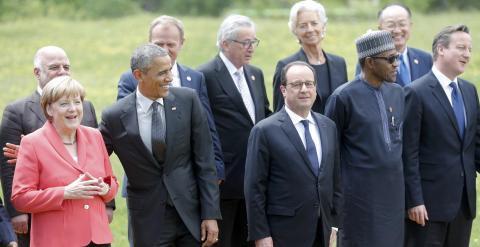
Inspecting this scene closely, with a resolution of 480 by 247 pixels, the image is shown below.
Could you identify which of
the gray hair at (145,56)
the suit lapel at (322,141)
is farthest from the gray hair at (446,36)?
the gray hair at (145,56)

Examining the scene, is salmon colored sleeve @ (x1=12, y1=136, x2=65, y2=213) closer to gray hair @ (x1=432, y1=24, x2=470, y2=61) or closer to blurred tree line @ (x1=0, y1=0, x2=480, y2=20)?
→ gray hair @ (x1=432, y1=24, x2=470, y2=61)

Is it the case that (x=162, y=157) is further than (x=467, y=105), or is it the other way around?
(x=467, y=105)

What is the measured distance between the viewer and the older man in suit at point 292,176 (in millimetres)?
7199

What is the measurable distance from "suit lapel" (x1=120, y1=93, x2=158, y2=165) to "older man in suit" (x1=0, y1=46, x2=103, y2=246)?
0.57 metres

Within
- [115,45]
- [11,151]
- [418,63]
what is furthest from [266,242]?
[115,45]

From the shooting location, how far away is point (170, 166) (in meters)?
7.19

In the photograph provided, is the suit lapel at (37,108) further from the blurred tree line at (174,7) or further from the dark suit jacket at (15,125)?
the blurred tree line at (174,7)

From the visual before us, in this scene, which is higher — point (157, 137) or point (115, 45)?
point (115, 45)

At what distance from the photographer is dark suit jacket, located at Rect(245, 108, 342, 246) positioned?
7199 mm

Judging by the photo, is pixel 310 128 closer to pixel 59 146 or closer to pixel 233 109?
pixel 233 109

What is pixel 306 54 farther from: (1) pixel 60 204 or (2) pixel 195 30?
(2) pixel 195 30

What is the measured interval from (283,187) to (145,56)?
4.56 ft

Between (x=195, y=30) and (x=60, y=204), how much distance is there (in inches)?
874

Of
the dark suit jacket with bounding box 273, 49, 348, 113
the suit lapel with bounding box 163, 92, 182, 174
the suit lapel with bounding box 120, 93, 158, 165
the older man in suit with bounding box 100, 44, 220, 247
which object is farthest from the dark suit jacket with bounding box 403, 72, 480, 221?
the suit lapel with bounding box 120, 93, 158, 165
